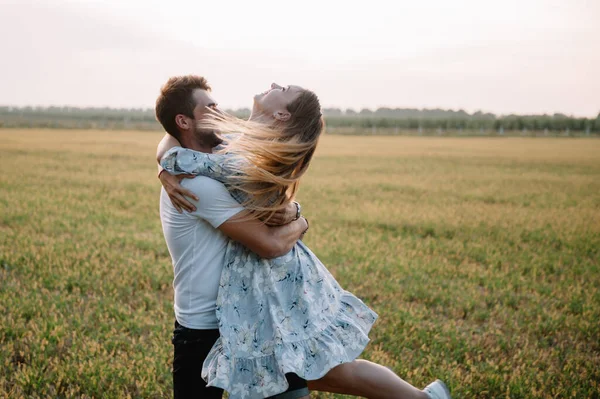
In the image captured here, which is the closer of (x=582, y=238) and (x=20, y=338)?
(x=20, y=338)

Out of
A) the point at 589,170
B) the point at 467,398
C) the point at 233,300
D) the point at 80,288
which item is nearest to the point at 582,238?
the point at 467,398

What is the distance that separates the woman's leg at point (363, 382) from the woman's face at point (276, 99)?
1301 mm

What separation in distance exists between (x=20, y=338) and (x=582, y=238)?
9.30 metres

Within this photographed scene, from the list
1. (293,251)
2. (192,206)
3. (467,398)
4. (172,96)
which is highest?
(172,96)

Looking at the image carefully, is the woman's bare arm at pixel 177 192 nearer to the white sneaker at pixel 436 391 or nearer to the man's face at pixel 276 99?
the man's face at pixel 276 99

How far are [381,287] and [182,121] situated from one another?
4417 millimetres

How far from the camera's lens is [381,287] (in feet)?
21.6

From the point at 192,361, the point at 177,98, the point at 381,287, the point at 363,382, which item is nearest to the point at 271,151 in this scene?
the point at 177,98

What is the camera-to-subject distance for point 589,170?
24391 millimetres

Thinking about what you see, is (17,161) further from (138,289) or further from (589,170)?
(589,170)

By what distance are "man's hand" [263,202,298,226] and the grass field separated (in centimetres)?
209

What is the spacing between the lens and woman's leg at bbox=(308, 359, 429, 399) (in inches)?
106

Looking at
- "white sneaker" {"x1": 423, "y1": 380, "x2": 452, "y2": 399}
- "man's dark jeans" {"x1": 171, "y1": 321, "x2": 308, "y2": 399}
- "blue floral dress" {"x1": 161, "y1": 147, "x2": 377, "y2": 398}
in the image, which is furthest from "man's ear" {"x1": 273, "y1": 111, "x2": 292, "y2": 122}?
"white sneaker" {"x1": 423, "y1": 380, "x2": 452, "y2": 399}

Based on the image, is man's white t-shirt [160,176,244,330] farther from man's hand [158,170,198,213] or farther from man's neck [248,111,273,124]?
man's neck [248,111,273,124]
